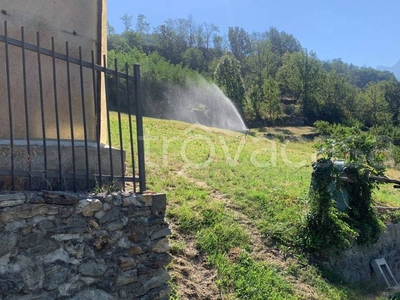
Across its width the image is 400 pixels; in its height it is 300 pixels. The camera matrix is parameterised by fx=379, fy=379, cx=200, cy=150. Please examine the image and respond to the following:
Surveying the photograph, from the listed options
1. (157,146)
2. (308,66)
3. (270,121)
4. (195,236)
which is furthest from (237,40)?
(195,236)

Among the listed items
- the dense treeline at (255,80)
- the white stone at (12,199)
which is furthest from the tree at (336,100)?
the white stone at (12,199)

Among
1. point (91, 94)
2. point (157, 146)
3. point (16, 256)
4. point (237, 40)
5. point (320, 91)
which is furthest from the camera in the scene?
point (237, 40)

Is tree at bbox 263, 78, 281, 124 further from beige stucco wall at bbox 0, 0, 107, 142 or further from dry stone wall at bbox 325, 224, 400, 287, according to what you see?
beige stucco wall at bbox 0, 0, 107, 142

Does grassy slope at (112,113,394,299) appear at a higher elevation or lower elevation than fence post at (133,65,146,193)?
lower

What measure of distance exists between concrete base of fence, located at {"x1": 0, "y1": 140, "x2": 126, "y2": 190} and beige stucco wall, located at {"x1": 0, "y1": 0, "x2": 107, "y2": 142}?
328 mm

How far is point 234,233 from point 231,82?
3688 centimetres

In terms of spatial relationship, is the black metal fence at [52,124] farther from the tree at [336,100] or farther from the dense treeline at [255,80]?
the tree at [336,100]

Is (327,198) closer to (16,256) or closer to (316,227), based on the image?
(316,227)

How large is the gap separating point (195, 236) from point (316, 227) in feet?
7.32

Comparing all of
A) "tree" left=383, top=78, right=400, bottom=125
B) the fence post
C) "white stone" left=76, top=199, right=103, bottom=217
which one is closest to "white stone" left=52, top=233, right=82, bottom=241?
"white stone" left=76, top=199, right=103, bottom=217

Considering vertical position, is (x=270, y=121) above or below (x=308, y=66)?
below

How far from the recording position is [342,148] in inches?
283

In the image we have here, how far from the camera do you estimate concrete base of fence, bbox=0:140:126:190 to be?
3092 mm

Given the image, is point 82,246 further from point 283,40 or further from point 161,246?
point 283,40
